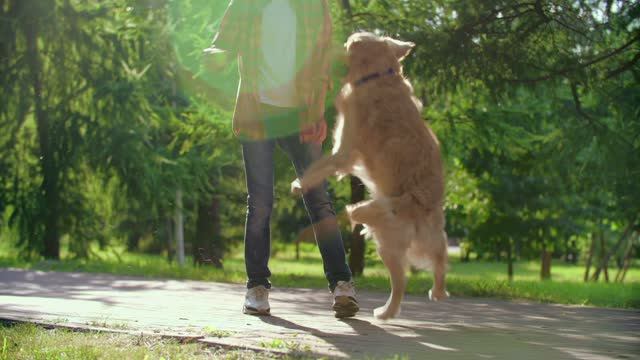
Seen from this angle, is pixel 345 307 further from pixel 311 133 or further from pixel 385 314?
pixel 311 133

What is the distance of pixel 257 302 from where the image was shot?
468 centimetres

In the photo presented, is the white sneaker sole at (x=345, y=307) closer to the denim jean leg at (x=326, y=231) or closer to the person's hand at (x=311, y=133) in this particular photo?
the denim jean leg at (x=326, y=231)

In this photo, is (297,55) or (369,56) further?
(297,55)

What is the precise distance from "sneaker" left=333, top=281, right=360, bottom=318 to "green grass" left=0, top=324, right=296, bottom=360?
4.00 feet

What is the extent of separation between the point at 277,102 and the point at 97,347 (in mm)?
1920

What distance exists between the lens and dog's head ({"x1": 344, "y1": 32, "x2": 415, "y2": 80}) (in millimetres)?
3846

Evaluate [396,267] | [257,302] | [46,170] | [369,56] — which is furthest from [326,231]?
[46,170]

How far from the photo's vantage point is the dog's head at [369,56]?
385 centimetres

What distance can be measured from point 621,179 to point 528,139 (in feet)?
5.50

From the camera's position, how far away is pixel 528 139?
454 inches

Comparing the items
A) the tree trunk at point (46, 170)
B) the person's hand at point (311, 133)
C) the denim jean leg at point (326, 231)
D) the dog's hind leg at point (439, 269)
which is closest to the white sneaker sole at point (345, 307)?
the denim jean leg at point (326, 231)

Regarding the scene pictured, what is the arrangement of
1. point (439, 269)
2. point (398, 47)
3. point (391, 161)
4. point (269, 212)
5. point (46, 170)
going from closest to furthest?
point (391, 161)
point (439, 269)
point (398, 47)
point (269, 212)
point (46, 170)

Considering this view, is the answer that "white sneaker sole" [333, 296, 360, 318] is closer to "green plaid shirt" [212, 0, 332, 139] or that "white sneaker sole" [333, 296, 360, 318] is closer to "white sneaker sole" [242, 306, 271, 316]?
"white sneaker sole" [242, 306, 271, 316]

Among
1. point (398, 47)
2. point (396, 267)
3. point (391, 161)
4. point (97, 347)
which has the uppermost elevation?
point (398, 47)
